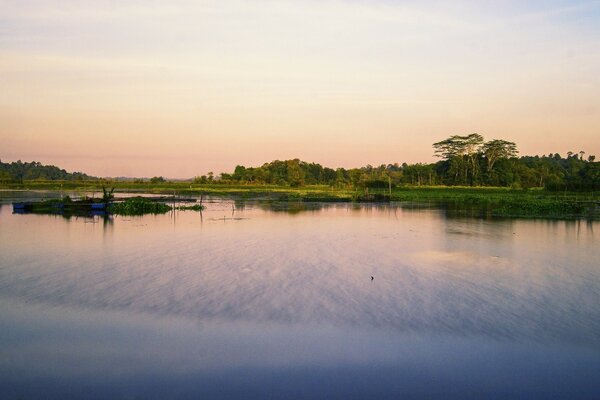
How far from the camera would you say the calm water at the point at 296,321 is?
23.6 feet

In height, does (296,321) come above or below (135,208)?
below

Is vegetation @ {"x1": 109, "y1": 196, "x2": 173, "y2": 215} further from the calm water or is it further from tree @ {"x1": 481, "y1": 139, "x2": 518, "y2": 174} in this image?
tree @ {"x1": 481, "y1": 139, "x2": 518, "y2": 174}

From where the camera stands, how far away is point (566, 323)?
33.4ft

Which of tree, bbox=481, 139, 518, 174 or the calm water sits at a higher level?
tree, bbox=481, 139, 518, 174

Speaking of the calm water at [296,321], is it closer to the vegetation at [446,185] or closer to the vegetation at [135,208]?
the vegetation at [135,208]

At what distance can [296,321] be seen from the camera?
1007cm

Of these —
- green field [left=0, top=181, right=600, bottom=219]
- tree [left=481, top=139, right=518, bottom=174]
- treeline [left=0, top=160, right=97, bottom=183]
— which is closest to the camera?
green field [left=0, top=181, right=600, bottom=219]

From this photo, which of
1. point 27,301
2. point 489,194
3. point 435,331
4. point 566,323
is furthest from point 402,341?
point 489,194

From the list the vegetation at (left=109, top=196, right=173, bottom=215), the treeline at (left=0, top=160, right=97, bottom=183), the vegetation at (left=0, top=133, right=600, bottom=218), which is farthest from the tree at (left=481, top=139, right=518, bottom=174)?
the treeline at (left=0, top=160, right=97, bottom=183)

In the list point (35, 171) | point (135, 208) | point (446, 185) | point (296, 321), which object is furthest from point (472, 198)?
point (35, 171)

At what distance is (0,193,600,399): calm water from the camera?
7207 millimetres

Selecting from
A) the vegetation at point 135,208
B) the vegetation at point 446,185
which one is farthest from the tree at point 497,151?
the vegetation at point 135,208

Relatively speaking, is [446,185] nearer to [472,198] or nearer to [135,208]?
[472,198]

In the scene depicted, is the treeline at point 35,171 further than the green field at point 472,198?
Yes
